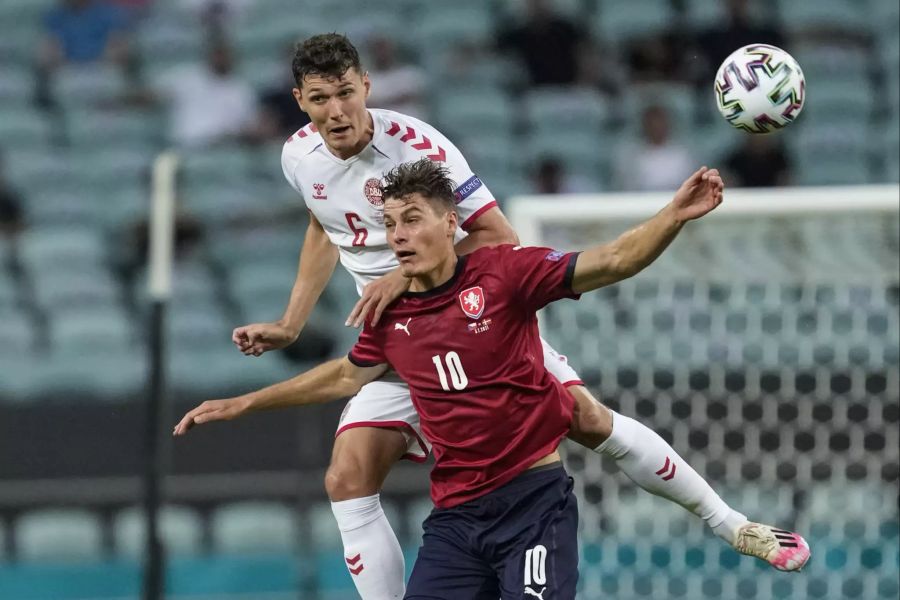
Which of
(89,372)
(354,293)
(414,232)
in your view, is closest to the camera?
(414,232)

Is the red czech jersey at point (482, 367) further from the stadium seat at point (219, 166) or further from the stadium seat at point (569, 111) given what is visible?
the stadium seat at point (569, 111)

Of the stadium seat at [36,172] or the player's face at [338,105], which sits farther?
the stadium seat at [36,172]

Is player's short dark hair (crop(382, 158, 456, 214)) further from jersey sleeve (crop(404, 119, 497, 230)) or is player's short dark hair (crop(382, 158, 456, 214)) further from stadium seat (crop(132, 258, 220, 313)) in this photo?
stadium seat (crop(132, 258, 220, 313))

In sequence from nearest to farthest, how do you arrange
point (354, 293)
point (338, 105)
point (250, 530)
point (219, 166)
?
point (338, 105), point (250, 530), point (354, 293), point (219, 166)

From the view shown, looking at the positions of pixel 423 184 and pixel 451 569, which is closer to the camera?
pixel 423 184

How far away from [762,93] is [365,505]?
1884mm

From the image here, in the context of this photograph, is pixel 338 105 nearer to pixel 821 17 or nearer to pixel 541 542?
pixel 541 542

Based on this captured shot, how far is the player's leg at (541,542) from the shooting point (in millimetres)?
5289

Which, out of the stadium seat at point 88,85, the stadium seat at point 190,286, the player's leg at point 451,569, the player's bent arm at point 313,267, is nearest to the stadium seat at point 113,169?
the stadium seat at point 88,85

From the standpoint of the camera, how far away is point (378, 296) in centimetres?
541

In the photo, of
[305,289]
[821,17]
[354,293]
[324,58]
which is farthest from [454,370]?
[821,17]

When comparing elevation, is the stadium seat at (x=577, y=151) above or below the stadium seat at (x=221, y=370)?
above

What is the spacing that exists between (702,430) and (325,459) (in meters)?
2.15

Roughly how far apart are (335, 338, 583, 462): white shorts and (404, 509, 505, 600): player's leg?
400 millimetres
